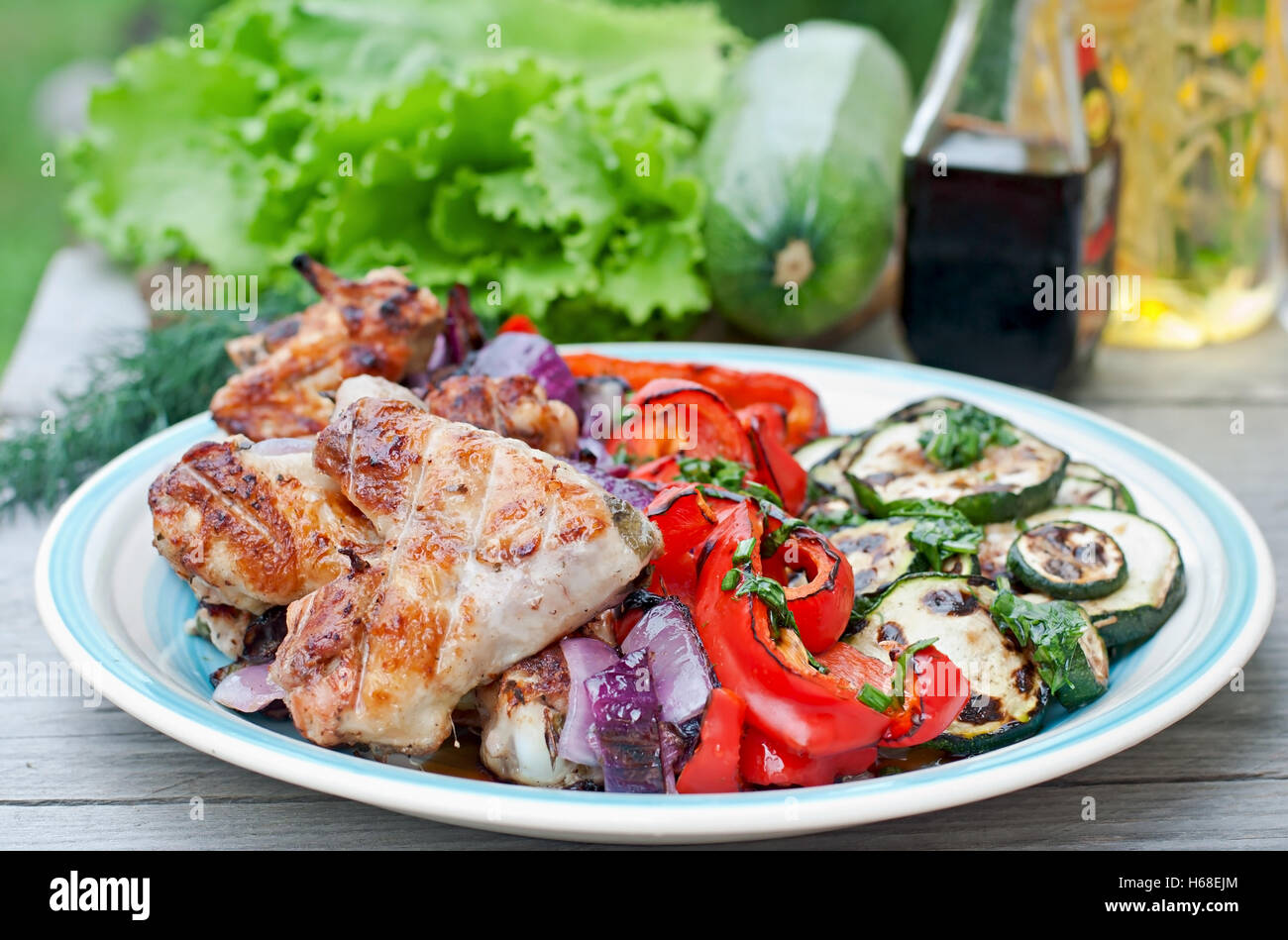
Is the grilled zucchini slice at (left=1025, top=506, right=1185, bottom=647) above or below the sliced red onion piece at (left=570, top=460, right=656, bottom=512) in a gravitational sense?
below

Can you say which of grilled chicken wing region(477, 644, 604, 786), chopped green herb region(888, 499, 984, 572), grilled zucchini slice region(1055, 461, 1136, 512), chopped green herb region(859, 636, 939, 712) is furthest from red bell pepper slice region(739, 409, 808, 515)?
grilled chicken wing region(477, 644, 604, 786)

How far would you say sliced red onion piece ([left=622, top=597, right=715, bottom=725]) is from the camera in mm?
1973

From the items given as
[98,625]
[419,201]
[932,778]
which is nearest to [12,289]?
[419,201]

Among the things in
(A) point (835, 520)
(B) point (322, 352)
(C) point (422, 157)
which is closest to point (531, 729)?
(A) point (835, 520)

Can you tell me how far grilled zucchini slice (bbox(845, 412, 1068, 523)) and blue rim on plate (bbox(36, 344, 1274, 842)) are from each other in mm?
408

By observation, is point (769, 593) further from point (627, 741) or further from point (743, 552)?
point (627, 741)

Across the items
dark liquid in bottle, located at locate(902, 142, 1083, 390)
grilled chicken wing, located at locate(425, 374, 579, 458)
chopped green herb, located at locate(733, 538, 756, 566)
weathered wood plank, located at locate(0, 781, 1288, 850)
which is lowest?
weathered wood plank, located at locate(0, 781, 1288, 850)

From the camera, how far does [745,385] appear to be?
326 cm

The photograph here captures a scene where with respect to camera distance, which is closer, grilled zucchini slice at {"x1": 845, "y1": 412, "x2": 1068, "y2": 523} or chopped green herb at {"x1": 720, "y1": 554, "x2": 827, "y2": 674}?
chopped green herb at {"x1": 720, "y1": 554, "x2": 827, "y2": 674}

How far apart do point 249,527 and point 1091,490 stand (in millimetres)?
1815

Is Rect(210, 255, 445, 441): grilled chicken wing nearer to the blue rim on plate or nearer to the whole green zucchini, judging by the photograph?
the blue rim on plate

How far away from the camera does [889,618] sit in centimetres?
230

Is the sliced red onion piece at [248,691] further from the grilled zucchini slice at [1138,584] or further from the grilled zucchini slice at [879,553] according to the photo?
the grilled zucchini slice at [1138,584]

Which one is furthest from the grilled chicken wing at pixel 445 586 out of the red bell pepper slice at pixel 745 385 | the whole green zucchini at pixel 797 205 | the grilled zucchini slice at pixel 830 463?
the whole green zucchini at pixel 797 205
